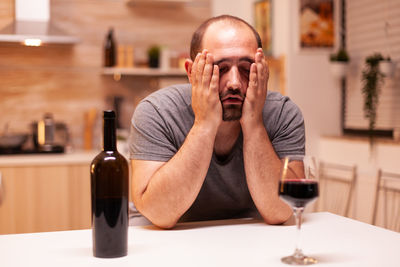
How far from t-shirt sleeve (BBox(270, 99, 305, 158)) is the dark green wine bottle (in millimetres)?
687

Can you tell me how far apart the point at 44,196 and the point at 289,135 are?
226cm

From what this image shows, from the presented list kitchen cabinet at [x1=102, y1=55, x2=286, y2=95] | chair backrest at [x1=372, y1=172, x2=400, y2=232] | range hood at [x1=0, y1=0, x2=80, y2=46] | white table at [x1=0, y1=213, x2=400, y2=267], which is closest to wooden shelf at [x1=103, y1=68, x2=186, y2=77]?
kitchen cabinet at [x1=102, y1=55, x2=286, y2=95]

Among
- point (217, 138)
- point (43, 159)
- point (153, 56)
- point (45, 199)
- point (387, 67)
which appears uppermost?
point (153, 56)

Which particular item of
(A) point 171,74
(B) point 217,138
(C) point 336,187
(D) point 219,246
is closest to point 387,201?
(C) point 336,187

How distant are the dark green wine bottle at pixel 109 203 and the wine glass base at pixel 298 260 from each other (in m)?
0.34

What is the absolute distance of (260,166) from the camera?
1.51 m

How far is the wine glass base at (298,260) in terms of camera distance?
1.06 meters

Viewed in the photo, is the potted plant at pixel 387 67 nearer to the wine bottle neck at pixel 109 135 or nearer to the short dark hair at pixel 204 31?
the short dark hair at pixel 204 31

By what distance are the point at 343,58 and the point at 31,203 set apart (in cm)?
230

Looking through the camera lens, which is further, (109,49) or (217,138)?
(109,49)

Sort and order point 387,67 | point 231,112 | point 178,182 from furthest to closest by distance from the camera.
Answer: point 387,67, point 231,112, point 178,182

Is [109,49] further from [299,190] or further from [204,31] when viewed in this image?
[299,190]

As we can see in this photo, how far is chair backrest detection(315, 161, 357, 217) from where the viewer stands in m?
3.32

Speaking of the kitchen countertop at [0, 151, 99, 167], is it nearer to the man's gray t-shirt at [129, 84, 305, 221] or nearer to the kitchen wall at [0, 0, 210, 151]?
the kitchen wall at [0, 0, 210, 151]
